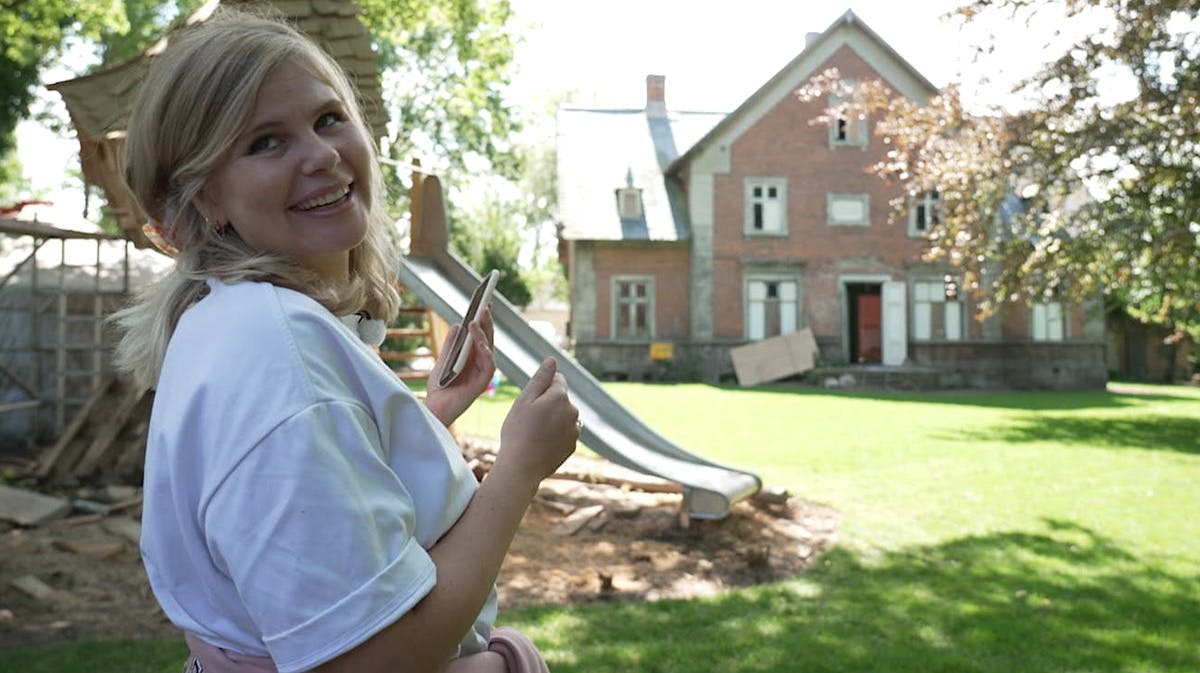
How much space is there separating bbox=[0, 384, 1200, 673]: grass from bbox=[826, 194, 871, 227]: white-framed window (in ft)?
51.7

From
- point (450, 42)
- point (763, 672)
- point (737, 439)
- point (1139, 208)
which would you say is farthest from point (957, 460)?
point (450, 42)

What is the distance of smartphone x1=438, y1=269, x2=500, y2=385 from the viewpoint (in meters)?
1.78

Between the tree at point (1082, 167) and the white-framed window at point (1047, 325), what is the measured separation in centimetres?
1163

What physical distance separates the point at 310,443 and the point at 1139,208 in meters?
16.4

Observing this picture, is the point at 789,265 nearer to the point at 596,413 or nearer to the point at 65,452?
the point at 596,413

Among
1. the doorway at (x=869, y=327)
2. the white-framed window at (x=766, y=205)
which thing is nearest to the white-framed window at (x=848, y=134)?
the white-framed window at (x=766, y=205)

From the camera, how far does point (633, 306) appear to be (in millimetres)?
28531

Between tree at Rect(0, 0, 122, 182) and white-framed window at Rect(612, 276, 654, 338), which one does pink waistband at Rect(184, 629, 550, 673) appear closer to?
tree at Rect(0, 0, 122, 182)

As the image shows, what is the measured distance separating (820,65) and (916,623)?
83.6ft

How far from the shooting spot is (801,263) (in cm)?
2847

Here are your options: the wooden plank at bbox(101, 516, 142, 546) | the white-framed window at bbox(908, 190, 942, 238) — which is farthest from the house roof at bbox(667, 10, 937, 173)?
the wooden plank at bbox(101, 516, 142, 546)

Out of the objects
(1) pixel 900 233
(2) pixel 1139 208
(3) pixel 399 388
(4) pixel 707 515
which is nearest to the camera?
(3) pixel 399 388

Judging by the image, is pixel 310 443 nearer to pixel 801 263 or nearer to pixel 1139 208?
pixel 1139 208

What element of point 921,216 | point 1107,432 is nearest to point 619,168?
point 921,216
